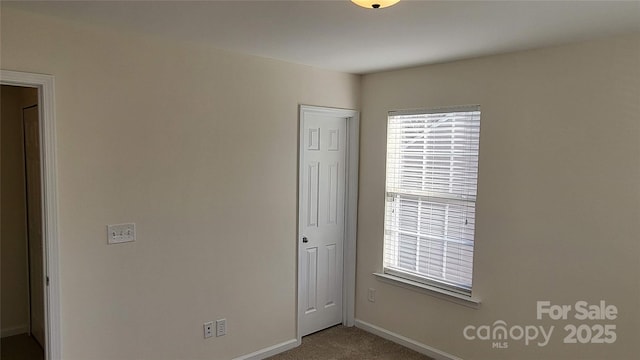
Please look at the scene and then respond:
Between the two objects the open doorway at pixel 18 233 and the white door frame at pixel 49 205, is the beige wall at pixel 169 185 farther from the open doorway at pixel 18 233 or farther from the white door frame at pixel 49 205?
the open doorway at pixel 18 233

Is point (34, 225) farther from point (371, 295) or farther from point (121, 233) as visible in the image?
point (371, 295)

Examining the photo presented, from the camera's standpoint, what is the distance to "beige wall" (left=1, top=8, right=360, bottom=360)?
2.53 m

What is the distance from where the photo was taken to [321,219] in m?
4.00

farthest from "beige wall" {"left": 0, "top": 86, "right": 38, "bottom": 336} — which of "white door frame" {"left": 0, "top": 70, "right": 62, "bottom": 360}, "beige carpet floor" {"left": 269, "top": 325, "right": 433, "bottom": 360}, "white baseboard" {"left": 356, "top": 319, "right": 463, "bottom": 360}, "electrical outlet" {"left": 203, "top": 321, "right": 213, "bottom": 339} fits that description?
"white baseboard" {"left": 356, "top": 319, "right": 463, "bottom": 360}

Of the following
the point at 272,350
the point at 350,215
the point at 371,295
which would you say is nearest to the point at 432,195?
the point at 350,215

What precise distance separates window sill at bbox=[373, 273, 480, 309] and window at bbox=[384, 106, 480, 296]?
1.7 inches

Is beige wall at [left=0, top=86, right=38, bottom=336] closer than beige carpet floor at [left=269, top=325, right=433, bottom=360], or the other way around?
beige carpet floor at [left=269, top=325, right=433, bottom=360]

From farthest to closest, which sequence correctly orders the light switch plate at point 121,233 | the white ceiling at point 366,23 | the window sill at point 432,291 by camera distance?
the window sill at point 432,291, the light switch plate at point 121,233, the white ceiling at point 366,23

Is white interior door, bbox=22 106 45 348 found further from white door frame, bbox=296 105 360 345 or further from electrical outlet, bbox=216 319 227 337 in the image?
white door frame, bbox=296 105 360 345

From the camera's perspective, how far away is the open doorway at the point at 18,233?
12.0 ft

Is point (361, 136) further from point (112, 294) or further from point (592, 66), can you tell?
point (112, 294)

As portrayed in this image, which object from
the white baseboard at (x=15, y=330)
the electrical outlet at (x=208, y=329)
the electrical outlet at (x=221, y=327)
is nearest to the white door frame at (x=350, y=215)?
the electrical outlet at (x=221, y=327)

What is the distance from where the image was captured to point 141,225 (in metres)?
2.83

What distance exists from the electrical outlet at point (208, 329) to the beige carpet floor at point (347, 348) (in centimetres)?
62
